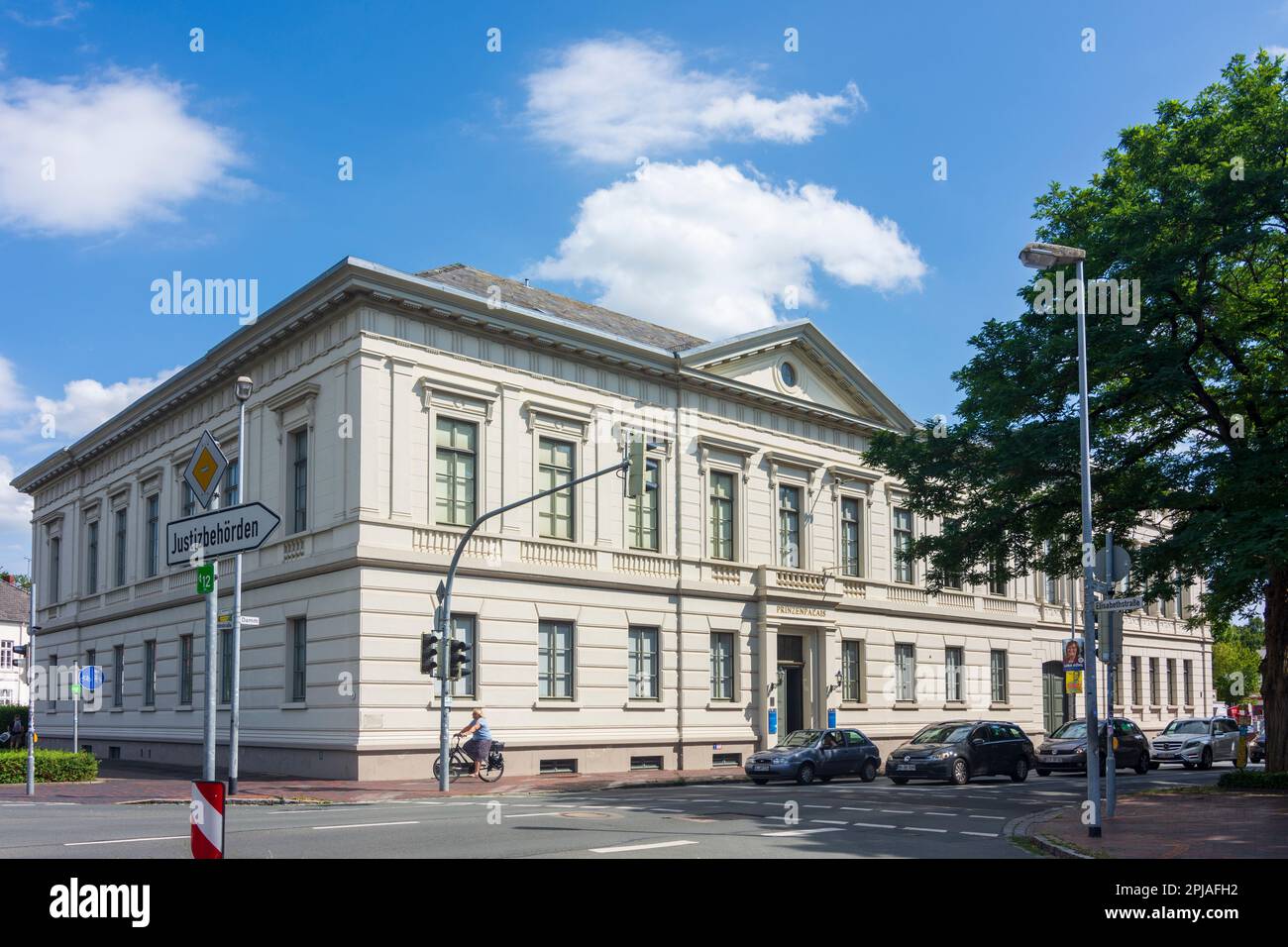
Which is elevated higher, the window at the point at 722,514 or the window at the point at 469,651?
the window at the point at 722,514

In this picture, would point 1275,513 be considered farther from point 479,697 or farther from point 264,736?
point 264,736

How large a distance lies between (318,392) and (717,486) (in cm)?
1209

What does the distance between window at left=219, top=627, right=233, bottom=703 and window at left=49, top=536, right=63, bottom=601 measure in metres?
18.6

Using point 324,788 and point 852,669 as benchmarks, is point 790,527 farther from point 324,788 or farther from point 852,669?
point 324,788

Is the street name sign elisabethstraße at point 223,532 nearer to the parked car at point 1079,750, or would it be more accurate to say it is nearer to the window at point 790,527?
the parked car at point 1079,750

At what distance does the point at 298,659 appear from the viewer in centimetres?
3050

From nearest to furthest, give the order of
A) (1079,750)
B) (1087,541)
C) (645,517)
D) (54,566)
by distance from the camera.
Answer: (1087,541) → (1079,750) → (645,517) → (54,566)

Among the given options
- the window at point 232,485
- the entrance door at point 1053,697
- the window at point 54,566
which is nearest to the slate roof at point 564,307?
the window at point 232,485

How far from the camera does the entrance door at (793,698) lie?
38.2m

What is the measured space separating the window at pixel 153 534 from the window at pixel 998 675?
29114 mm

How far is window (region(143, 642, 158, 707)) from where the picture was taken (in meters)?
39.4

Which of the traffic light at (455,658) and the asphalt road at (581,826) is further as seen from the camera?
the traffic light at (455,658)

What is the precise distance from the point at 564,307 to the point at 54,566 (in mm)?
25151

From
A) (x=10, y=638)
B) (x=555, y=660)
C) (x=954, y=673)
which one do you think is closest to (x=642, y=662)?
(x=555, y=660)
